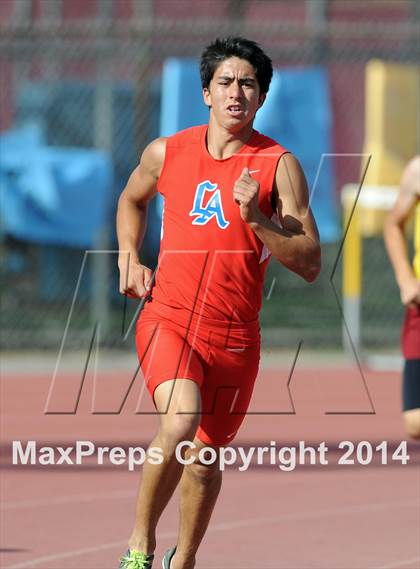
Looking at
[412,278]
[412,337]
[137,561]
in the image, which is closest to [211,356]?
[137,561]

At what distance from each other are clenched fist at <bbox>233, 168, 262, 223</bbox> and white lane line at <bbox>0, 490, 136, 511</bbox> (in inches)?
115

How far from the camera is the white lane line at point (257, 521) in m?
6.29

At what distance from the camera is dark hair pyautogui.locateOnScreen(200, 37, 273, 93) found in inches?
218

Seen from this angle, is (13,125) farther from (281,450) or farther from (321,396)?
(281,450)

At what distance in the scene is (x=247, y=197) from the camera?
5.12 meters

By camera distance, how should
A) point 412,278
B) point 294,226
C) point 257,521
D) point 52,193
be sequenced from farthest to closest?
point 52,193 < point 257,521 < point 412,278 < point 294,226

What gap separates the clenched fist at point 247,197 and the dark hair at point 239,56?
560mm

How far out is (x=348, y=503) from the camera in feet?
25.5

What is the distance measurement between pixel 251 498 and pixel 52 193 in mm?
6721

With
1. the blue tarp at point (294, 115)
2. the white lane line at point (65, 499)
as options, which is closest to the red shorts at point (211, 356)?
the white lane line at point (65, 499)

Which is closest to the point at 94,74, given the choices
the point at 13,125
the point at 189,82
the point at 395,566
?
the point at 13,125

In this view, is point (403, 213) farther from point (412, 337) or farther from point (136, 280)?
point (136, 280)

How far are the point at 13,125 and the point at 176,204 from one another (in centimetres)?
1054

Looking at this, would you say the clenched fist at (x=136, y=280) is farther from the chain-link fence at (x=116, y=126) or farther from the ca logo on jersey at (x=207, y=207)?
the chain-link fence at (x=116, y=126)
